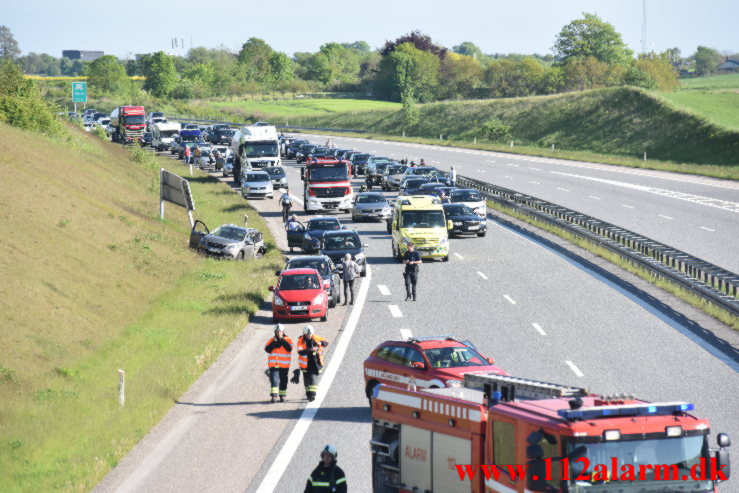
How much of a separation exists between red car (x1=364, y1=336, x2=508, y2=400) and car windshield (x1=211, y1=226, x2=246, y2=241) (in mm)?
23535

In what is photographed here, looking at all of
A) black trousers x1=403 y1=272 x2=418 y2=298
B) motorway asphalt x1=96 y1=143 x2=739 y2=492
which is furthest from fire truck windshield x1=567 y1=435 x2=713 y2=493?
black trousers x1=403 y1=272 x2=418 y2=298

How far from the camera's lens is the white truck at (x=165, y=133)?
101m

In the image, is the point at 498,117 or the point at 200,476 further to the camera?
the point at 498,117

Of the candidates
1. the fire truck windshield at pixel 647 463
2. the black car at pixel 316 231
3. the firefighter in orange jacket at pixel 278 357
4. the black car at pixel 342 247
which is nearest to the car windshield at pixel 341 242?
the black car at pixel 342 247

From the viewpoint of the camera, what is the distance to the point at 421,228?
138 feet

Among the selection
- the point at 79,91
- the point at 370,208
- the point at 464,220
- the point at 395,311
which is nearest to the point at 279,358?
the point at 395,311

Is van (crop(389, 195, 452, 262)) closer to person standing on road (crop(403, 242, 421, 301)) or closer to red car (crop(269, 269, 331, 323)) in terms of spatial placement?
person standing on road (crop(403, 242, 421, 301))

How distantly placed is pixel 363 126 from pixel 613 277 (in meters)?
128

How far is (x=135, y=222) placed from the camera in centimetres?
4656

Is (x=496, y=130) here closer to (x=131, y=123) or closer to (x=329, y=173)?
(x=131, y=123)

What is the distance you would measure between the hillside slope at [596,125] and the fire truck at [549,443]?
252 feet

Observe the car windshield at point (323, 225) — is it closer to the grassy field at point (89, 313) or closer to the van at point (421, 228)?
the grassy field at point (89, 313)

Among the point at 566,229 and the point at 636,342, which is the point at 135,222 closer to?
the point at 566,229

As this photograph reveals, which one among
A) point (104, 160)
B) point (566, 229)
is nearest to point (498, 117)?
point (104, 160)
